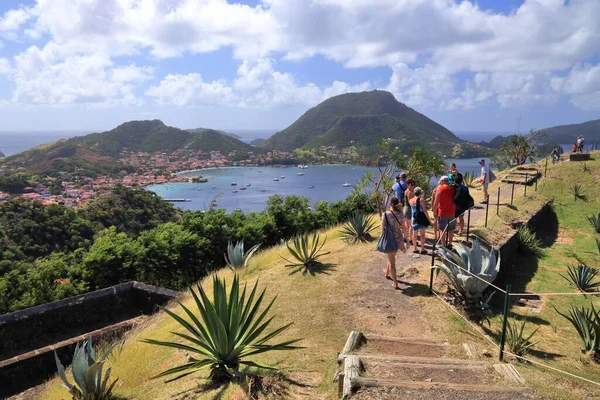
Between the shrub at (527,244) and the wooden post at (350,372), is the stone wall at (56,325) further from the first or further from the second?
the shrub at (527,244)

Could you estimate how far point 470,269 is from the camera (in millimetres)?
6203

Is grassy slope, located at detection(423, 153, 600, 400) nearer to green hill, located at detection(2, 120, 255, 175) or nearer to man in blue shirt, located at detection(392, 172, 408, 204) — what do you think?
man in blue shirt, located at detection(392, 172, 408, 204)

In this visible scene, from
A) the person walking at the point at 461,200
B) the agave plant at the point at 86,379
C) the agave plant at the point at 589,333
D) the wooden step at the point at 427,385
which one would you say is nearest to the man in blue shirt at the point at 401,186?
the person walking at the point at 461,200

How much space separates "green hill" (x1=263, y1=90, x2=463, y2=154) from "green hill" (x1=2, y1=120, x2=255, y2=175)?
2341cm

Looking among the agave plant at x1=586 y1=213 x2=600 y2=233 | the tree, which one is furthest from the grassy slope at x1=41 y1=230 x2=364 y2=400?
the tree

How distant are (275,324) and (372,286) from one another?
1868 mm

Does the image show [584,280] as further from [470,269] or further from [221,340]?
[221,340]

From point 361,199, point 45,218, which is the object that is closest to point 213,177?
point 45,218

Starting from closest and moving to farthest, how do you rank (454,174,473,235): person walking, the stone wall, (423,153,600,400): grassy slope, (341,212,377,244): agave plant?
(423,153,600,400): grassy slope, the stone wall, (454,174,473,235): person walking, (341,212,377,244): agave plant

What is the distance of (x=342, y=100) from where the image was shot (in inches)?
6742

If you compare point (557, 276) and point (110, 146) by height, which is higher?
point (110, 146)

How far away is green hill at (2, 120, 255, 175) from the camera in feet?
269

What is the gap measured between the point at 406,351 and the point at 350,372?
1263 mm

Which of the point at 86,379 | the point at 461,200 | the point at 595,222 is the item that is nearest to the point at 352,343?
the point at 86,379
